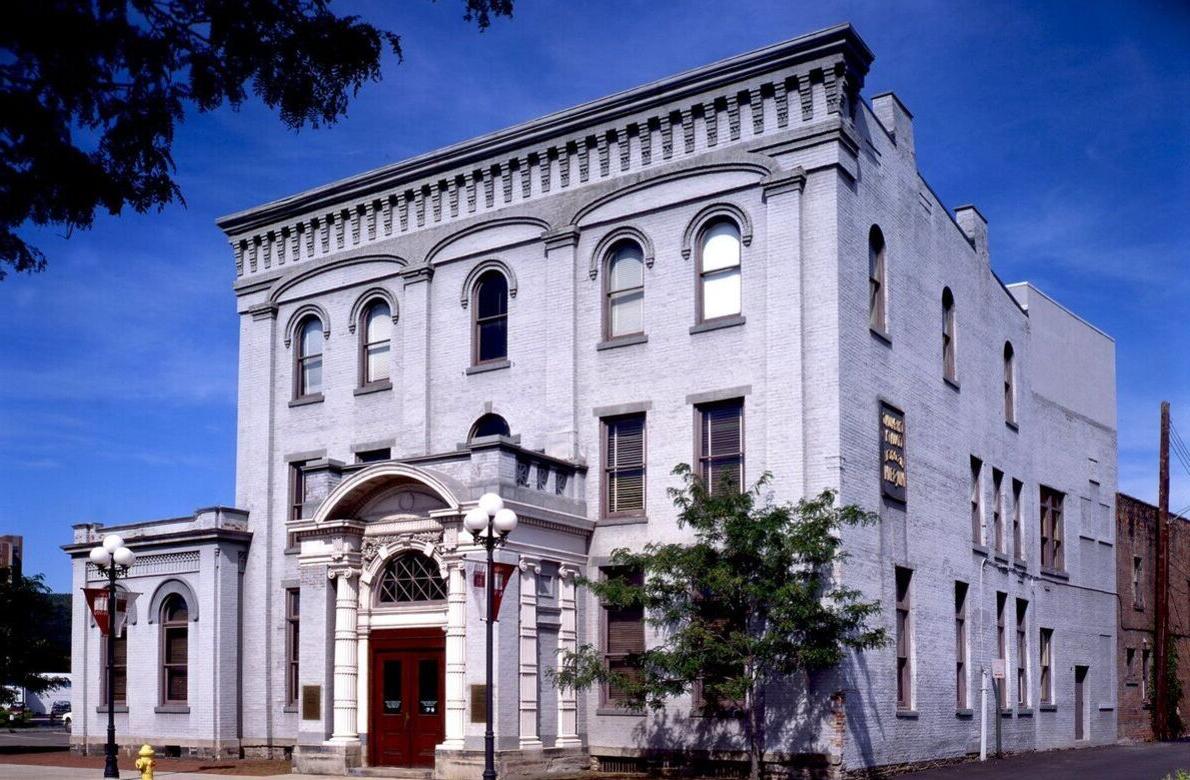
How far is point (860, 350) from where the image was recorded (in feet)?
86.6

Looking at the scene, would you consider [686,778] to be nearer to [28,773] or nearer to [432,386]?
[432,386]

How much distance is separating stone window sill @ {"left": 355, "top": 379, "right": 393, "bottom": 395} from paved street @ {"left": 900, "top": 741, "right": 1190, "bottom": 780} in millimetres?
13772

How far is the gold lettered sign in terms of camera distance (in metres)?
27.1

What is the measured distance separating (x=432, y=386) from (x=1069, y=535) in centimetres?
1903

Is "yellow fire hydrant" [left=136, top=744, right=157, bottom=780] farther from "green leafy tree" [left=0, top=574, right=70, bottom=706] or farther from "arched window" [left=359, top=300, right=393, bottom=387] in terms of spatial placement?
"green leafy tree" [left=0, top=574, right=70, bottom=706]

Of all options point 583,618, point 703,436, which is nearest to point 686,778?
point 583,618

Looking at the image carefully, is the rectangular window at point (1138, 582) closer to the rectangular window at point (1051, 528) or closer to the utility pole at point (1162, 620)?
the utility pole at point (1162, 620)

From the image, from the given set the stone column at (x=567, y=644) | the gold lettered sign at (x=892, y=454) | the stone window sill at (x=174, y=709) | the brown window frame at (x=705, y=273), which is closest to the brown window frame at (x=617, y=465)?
the stone column at (x=567, y=644)

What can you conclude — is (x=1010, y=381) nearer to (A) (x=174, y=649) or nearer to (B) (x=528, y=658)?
(B) (x=528, y=658)

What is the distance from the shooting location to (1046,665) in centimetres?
3628

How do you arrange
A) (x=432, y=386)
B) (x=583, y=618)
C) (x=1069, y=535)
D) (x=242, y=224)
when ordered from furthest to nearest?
(x=1069, y=535) < (x=242, y=224) < (x=432, y=386) < (x=583, y=618)

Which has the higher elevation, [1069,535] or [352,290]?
[352,290]

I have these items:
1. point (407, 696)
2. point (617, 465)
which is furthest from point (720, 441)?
point (407, 696)

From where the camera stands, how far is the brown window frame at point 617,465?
27.5 m
